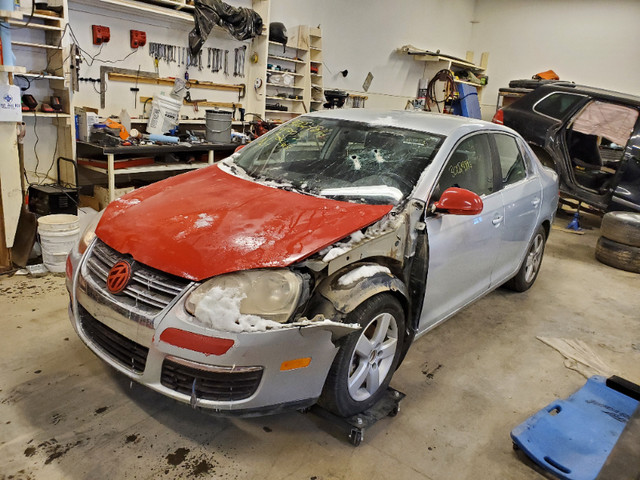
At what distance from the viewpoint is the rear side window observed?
235 inches

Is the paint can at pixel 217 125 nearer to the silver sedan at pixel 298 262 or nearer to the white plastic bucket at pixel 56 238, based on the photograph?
the white plastic bucket at pixel 56 238

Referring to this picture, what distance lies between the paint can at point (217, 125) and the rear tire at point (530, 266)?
3.33m

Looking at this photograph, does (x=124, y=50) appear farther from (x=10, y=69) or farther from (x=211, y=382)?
(x=211, y=382)

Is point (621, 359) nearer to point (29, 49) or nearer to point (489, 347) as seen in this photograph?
point (489, 347)

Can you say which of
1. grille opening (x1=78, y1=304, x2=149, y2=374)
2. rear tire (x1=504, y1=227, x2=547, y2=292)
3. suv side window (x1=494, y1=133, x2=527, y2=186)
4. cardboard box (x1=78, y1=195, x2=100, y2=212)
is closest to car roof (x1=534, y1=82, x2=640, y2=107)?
rear tire (x1=504, y1=227, x2=547, y2=292)

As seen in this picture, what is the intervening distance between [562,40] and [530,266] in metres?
8.77

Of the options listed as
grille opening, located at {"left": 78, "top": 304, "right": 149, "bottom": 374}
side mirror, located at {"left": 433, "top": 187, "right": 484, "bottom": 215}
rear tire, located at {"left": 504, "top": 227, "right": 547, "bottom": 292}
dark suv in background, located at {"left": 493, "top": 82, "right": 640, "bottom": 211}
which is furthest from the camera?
dark suv in background, located at {"left": 493, "top": 82, "right": 640, "bottom": 211}

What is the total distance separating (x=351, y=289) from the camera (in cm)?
192

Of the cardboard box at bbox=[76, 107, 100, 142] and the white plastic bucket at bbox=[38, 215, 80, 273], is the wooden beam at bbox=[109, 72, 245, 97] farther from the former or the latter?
the white plastic bucket at bbox=[38, 215, 80, 273]

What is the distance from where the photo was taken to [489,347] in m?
3.05

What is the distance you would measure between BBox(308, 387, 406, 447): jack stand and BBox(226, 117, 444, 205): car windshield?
36.1 inches

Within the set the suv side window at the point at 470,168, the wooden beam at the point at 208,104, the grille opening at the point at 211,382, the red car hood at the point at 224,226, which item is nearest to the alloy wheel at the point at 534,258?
the suv side window at the point at 470,168

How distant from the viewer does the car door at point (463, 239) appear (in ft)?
7.73

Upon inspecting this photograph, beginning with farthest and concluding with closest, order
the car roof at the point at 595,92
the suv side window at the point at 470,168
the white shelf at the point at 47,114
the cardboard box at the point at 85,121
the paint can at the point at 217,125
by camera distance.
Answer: the car roof at the point at 595,92
the paint can at the point at 217,125
the cardboard box at the point at 85,121
the white shelf at the point at 47,114
the suv side window at the point at 470,168
